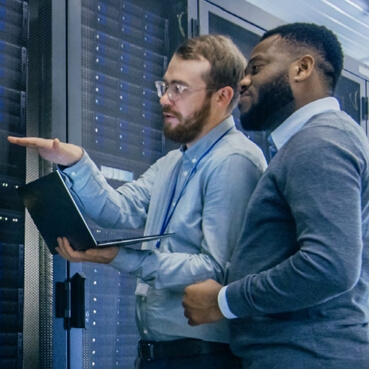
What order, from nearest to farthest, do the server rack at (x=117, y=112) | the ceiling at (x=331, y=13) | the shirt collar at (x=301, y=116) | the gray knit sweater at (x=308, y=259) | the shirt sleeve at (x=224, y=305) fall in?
the gray knit sweater at (x=308, y=259) → the shirt sleeve at (x=224, y=305) → the shirt collar at (x=301, y=116) → the server rack at (x=117, y=112) → the ceiling at (x=331, y=13)

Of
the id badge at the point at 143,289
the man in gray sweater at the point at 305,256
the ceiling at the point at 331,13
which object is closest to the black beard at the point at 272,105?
the man in gray sweater at the point at 305,256

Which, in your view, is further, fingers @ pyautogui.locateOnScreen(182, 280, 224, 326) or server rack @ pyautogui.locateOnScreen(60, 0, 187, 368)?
server rack @ pyautogui.locateOnScreen(60, 0, 187, 368)

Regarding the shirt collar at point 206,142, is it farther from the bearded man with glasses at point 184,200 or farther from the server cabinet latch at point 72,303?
the server cabinet latch at point 72,303

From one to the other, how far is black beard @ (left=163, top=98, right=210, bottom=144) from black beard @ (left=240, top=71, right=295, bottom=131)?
0.16m

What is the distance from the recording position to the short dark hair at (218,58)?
1749 millimetres

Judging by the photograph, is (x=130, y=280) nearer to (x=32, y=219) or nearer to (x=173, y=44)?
(x=32, y=219)

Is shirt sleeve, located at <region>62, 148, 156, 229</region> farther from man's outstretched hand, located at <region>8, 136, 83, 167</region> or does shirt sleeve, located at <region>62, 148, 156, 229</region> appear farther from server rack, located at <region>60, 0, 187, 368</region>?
server rack, located at <region>60, 0, 187, 368</region>

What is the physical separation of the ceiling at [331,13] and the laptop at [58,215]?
2.62 meters

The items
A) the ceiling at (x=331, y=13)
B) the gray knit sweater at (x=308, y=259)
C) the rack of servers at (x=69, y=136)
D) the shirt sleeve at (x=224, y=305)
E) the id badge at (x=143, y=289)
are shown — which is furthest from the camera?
the ceiling at (x=331, y=13)

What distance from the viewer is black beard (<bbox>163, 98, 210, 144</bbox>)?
67.2 inches

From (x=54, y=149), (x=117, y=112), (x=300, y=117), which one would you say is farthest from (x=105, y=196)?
(x=300, y=117)

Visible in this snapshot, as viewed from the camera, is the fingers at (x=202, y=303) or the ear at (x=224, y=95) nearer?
the fingers at (x=202, y=303)

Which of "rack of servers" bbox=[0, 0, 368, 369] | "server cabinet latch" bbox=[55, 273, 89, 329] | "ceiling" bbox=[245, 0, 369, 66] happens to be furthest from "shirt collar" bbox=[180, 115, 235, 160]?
"ceiling" bbox=[245, 0, 369, 66]

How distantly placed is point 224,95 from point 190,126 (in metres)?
0.14
